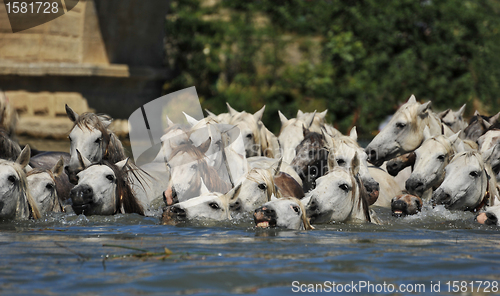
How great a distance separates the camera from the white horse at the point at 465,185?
18.6ft

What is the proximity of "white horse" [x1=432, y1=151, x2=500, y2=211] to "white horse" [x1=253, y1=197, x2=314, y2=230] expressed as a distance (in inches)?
64.6

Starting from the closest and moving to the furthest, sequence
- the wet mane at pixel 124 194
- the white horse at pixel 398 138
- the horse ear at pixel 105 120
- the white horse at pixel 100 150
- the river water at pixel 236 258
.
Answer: the river water at pixel 236 258
the wet mane at pixel 124 194
the white horse at pixel 100 150
the horse ear at pixel 105 120
the white horse at pixel 398 138

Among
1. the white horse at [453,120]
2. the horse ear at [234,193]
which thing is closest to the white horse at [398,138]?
the white horse at [453,120]

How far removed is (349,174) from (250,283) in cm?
207

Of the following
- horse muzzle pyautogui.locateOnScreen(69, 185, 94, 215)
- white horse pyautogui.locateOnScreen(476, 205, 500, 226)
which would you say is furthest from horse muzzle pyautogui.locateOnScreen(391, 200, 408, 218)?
horse muzzle pyautogui.locateOnScreen(69, 185, 94, 215)

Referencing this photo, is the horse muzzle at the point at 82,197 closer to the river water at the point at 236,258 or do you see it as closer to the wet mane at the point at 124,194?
the river water at the point at 236,258

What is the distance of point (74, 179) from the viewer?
5.64m

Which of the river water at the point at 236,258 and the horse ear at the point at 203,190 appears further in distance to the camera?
the horse ear at the point at 203,190

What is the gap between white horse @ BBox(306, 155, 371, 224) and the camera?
497cm

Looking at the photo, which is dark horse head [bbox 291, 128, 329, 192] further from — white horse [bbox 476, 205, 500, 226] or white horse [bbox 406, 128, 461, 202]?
white horse [bbox 476, 205, 500, 226]

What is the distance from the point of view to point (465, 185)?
5707 millimetres

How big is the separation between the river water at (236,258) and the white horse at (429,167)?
84 cm

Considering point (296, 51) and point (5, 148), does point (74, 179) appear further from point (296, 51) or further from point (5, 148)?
point (296, 51)

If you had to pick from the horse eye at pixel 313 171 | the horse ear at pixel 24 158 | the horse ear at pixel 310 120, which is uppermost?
the horse ear at pixel 310 120
